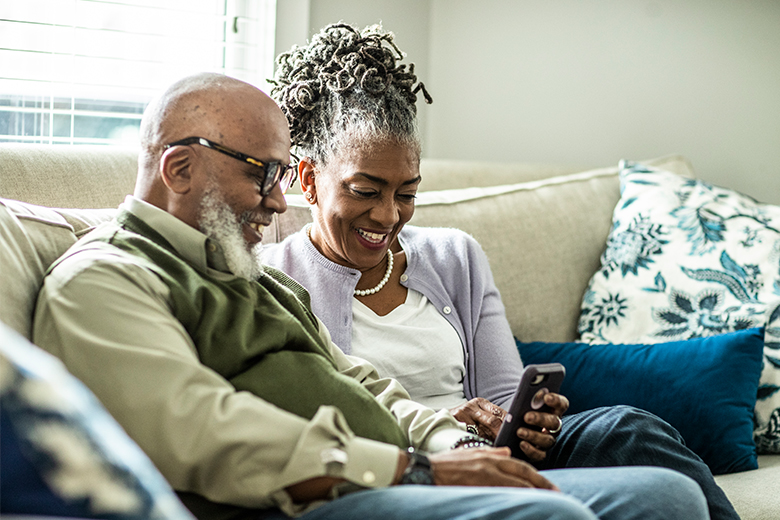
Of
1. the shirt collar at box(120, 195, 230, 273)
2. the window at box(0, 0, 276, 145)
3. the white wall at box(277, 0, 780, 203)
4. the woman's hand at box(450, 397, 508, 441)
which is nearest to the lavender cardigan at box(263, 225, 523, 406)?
the woman's hand at box(450, 397, 508, 441)

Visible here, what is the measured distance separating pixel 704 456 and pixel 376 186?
938 mm

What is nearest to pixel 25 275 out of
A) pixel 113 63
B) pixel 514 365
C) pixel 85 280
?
pixel 85 280

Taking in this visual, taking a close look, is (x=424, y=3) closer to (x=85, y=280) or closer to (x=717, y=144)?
(x=717, y=144)

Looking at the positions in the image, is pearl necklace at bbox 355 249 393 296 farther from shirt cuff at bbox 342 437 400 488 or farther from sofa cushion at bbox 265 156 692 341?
shirt cuff at bbox 342 437 400 488

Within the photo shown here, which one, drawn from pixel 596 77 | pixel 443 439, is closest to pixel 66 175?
pixel 443 439

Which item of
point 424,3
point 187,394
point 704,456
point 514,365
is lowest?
point 704,456

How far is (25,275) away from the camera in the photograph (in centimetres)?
108

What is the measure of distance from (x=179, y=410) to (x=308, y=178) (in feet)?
2.84

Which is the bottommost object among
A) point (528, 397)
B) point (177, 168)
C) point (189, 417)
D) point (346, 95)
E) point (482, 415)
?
point (482, 415)

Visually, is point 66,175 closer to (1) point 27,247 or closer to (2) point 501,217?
(1) point 27,247

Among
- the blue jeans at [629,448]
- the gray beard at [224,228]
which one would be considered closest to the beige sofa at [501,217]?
the blue jeans at [629,448]

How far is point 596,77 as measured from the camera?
277 cm

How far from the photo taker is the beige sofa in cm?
126

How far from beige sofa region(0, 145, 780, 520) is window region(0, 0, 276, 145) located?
19.3 inches
